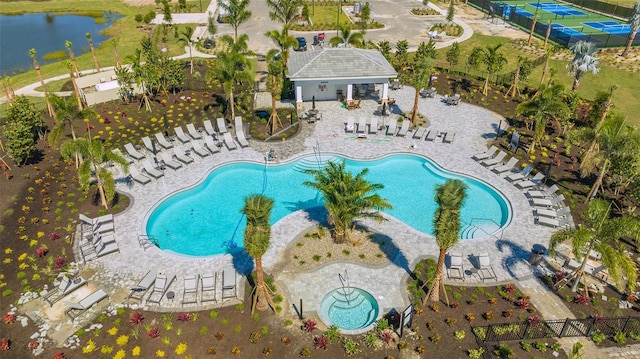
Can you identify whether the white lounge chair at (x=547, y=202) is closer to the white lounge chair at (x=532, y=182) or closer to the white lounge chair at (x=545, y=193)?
the white lounge chair at (x=545, y=193)

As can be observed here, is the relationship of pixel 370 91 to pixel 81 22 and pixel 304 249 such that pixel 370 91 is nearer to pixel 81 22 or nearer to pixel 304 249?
pixel 304 249

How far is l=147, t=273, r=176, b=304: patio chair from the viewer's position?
65.9 ft

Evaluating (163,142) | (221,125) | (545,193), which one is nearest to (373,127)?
(221,125)

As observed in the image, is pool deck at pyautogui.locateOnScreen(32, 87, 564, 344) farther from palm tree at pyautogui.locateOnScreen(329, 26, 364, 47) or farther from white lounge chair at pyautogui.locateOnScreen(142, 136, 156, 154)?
palm tree at pyautogui.locateOnScreen(329, 26, 364, 47)

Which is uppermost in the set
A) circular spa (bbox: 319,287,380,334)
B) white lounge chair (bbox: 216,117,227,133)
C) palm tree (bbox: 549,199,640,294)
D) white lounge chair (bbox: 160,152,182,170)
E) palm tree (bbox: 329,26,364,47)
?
palm tree (bbox: 329,26,364,47)

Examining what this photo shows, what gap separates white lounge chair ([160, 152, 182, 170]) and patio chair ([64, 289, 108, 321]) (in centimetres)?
1191

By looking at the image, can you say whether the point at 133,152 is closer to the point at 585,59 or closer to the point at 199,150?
the point at 199,150

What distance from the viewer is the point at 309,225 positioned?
25406 mm

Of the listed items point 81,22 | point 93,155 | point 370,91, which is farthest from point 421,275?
point 81,22

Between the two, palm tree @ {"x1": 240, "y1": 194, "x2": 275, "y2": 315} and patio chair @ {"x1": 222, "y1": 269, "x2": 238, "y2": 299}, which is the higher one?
palm tree @ {"x1": 240, "y1": 194, "x2": 275, "y2": 315}

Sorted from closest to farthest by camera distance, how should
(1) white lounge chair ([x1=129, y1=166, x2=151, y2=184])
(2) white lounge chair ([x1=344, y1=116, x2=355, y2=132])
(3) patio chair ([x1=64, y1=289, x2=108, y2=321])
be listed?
(3) patio chair ([x1=64, y1=289, x2=108, y2=321]) < (1) white lounge chair ([x1=129, y1=166, x2=151, y2=184]) < (2) white lounge chair ([x1=344, y1=116, x2=355, y2=132])

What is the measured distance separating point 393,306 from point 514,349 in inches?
213

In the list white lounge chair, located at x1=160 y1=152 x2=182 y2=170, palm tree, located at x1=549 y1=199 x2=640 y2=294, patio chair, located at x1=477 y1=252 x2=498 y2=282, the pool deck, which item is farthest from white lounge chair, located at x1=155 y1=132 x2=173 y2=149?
palm tree, located at x1=549 y1=199 x2=640 y2=294

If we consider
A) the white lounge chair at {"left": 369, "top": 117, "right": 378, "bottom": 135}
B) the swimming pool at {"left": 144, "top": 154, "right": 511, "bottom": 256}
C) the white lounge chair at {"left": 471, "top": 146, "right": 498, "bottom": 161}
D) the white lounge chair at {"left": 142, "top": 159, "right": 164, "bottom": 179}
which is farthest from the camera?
the white lounge chair at {"left": 369, "top": 117, "right": 378, "bottom": 135}
